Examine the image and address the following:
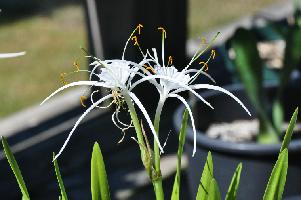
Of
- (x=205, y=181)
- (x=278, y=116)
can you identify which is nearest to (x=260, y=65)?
(x=278, y=116)

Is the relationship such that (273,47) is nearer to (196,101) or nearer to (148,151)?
(196,101)

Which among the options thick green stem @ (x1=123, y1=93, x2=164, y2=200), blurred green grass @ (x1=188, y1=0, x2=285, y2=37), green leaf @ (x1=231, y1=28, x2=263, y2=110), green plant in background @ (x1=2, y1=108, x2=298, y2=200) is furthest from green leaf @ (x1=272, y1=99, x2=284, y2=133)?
blurred green grass @ (x1=188, y1=0, x2=285, y2=37)

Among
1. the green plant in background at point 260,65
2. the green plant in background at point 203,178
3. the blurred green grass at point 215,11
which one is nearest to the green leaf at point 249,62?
the green plant in background at point 260,65

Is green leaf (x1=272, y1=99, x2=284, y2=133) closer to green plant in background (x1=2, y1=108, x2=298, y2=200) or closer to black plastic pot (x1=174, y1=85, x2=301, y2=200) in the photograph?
black plastic pot (x1=174, y1=85, x2=301, y2=200)

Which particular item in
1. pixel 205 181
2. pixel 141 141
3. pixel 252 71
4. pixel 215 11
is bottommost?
pixel 215 11

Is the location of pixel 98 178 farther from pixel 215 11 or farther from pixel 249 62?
pixel 215 11

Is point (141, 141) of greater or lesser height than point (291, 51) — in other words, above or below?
above

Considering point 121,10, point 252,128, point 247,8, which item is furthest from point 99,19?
point 247,8
